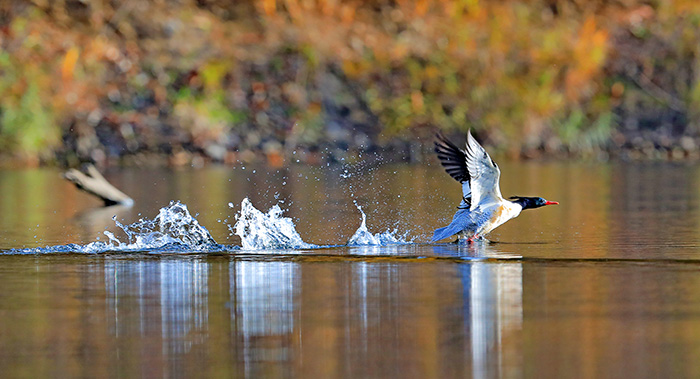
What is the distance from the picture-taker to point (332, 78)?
97.1ft

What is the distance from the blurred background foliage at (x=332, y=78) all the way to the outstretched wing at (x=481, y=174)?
46.4 ft

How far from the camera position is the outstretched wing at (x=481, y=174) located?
11938mm

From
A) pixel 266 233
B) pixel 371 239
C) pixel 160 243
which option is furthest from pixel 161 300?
pixel 371 239

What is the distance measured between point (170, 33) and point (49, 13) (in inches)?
107

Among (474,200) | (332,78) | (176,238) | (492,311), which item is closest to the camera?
(492,311)

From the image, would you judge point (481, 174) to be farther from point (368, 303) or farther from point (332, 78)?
point (332, 78)

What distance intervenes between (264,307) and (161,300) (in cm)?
74

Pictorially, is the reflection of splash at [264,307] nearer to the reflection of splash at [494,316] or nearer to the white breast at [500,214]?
the reflection of splash at [494,316]

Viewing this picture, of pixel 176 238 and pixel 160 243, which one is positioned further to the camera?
pixel 176 238

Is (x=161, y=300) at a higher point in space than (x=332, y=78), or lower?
lower

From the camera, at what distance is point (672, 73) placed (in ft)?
100

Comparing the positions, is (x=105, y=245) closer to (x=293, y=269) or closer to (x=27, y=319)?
(x=293, y=269)

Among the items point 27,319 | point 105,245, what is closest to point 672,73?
point 105,245

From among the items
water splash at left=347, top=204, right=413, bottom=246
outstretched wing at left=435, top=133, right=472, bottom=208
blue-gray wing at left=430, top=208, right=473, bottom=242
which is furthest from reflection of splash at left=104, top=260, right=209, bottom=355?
outstretched wing at left=435, top=133, right=472, bottom=208
